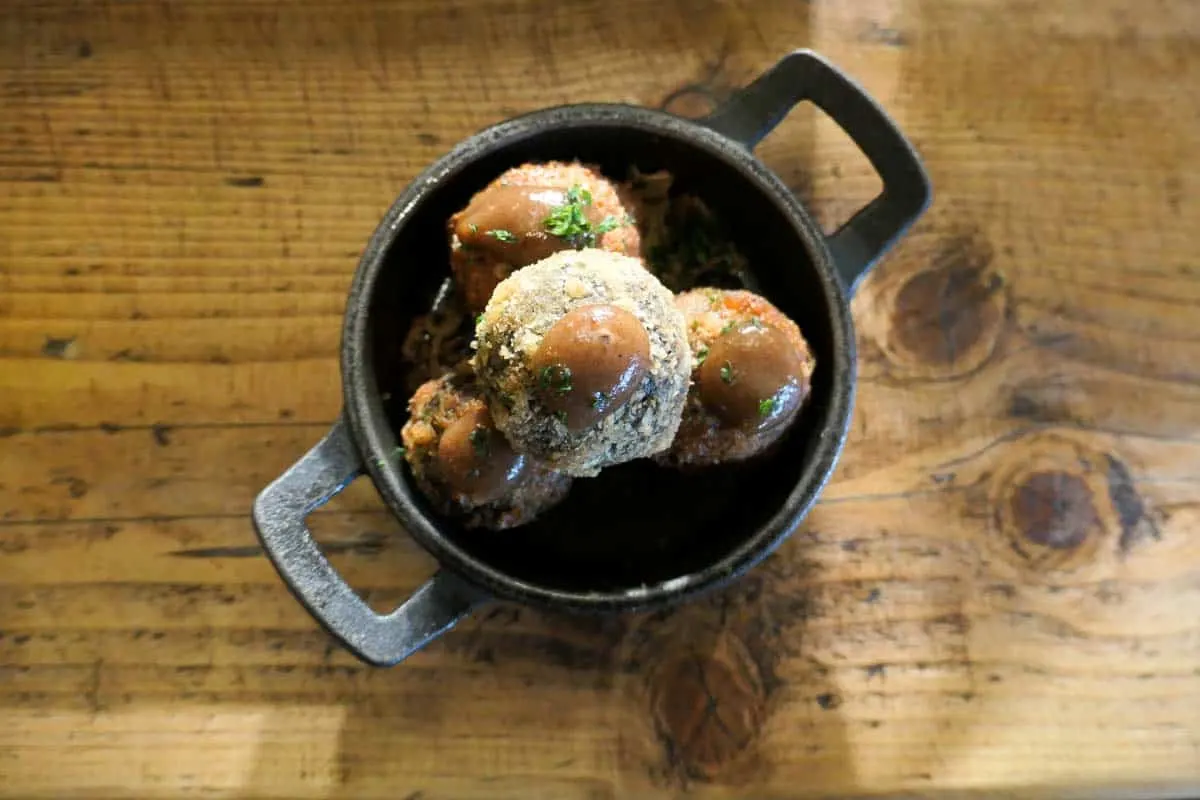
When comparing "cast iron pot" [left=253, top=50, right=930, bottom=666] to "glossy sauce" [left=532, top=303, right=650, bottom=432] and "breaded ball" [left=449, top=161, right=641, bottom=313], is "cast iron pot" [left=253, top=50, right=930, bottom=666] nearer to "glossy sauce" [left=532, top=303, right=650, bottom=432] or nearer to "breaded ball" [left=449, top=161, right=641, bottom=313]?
"breaded ball" [left=449, top=161, right=641, bottom=313]

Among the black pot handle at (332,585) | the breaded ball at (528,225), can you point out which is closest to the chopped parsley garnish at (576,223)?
the breaded ball at (528,225)

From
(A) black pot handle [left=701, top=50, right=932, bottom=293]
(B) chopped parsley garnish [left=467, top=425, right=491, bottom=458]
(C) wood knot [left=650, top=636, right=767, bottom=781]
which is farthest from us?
(C) wood knot [left=650, top=636, right=767, bottom=781]

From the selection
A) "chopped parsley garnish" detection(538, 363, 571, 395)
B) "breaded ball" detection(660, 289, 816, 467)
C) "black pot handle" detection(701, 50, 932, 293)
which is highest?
"black pot handle" detection(701, 50, 932, 293)

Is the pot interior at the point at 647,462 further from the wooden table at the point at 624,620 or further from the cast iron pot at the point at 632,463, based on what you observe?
the wooden table at the point at 624,620

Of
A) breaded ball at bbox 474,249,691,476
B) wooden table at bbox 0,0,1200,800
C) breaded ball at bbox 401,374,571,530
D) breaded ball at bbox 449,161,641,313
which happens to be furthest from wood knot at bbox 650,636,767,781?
breaded ball at bbox 449,161,641,313

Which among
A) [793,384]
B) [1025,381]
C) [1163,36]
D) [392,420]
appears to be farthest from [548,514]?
[1163,36]

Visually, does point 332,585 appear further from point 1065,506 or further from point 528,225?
point 1065,506
